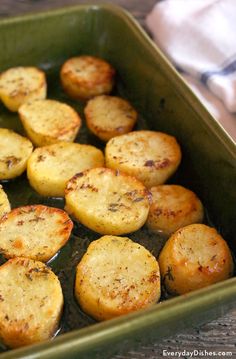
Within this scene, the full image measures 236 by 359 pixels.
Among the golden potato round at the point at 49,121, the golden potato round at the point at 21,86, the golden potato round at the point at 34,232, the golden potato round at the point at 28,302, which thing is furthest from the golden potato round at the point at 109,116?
the golden potato round at the point at 28,302

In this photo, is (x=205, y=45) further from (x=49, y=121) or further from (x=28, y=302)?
(x=28, y=302)

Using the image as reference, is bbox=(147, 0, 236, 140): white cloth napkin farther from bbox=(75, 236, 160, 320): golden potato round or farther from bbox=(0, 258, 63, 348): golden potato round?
bbox=(0, 258, 63, 348): golden potato round

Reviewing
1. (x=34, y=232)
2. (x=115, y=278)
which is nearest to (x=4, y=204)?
(x=34, y=232)

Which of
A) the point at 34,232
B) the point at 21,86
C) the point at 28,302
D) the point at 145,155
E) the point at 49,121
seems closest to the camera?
the point at 28,302

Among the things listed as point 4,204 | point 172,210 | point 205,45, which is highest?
point 205,45

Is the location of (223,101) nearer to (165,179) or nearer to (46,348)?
(165,179)
